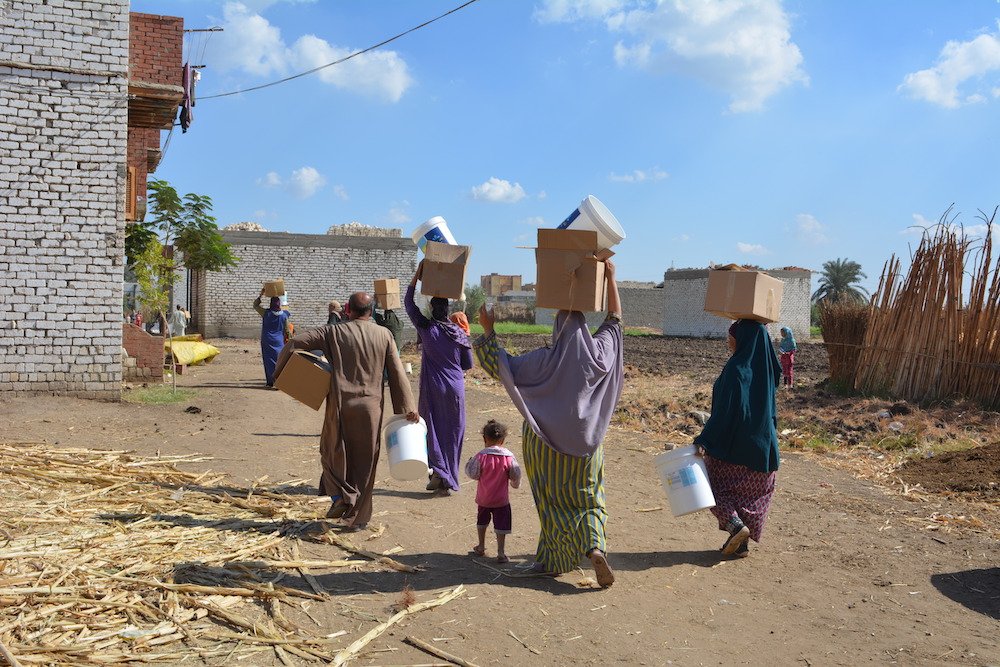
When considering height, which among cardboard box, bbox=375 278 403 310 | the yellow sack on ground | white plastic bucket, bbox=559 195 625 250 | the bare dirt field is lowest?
the bare dirt field

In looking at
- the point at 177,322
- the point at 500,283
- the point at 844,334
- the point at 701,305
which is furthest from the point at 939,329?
the point at 500,283

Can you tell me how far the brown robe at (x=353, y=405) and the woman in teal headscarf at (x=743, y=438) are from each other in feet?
6.63

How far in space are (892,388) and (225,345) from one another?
19910 millimetres

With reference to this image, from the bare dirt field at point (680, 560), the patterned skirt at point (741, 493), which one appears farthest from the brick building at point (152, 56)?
the patterned skirt at point (741, 493)

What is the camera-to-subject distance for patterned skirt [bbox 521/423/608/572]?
488 centimetres

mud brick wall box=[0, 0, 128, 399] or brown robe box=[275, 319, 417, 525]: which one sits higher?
mud brick wall box=[0, 0, 128, 399]

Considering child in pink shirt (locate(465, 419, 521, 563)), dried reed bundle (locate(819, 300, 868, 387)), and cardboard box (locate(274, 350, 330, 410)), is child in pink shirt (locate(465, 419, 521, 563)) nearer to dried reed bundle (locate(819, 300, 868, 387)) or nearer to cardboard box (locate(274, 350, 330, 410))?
cardboard box (locate(274, 350, 330, 410))

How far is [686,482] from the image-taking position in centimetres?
523

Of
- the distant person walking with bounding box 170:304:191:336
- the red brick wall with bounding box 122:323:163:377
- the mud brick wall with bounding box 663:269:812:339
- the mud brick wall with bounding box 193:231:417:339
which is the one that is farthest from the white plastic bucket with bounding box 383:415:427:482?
the mud brick wall with bounding box 663:269:812:339

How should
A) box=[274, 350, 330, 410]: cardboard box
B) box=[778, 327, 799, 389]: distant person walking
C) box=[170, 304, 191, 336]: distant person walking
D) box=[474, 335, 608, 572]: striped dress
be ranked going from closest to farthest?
box=[474, 335, 608, 572]: striped dress
box=[274, 350, 330, 410]: cardboard box
box=[778, 327, 799, 389]: distant person walking
box=[170, 304, 191, 336]: distant person walking

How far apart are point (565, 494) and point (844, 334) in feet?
36.0

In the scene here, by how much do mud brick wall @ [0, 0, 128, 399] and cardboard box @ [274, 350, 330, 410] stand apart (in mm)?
6552

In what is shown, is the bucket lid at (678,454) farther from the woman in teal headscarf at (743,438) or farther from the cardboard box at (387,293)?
the cardboard box at (387,293)

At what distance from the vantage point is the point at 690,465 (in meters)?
5.26
